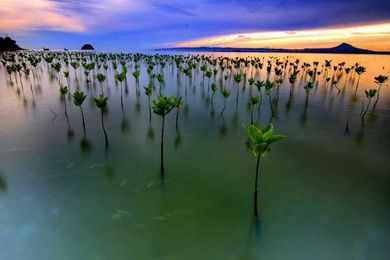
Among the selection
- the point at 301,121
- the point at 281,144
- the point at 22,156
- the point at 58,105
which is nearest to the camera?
the point at 22,156

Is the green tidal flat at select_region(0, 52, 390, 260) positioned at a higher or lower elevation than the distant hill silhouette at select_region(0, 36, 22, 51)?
lower

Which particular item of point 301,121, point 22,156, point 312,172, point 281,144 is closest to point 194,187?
point 312,172

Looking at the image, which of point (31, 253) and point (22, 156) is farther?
point (22, 156)

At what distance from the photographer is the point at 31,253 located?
16.5 ft

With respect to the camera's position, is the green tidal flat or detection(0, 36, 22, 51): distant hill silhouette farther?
detection(0, 36, 22, 51): distant hill silhouette

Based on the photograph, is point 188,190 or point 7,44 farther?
point 7,44

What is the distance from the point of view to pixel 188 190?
23.2 ft

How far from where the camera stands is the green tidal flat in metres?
5.27

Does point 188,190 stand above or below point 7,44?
below

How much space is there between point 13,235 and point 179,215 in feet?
12.5

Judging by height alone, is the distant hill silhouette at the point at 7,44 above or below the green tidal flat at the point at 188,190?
above

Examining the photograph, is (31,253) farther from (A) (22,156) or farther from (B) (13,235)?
(A) (22,156)

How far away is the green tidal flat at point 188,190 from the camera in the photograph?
5.27 metres

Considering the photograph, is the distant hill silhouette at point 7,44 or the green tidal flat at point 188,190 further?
the distant hill silhouette at point 7,44
